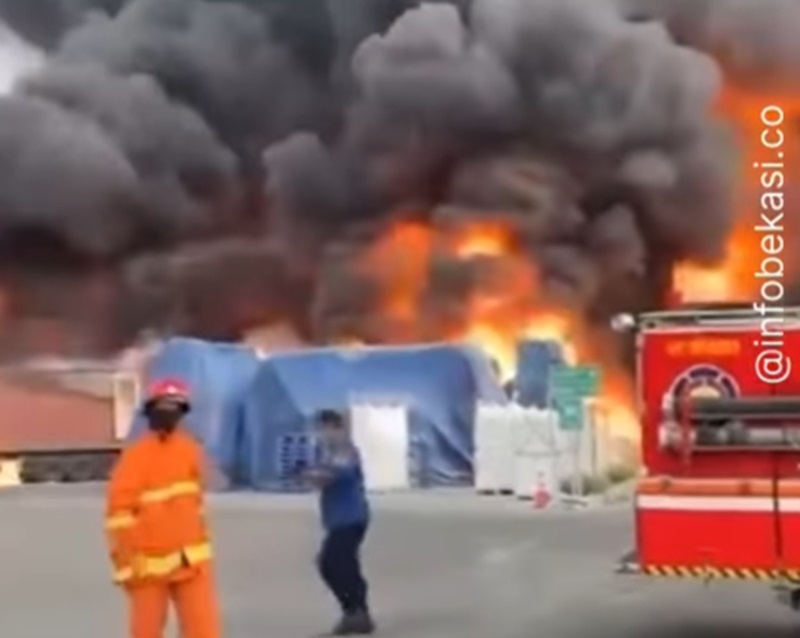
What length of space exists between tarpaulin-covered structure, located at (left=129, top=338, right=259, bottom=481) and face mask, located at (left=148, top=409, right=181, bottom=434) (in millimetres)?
16175

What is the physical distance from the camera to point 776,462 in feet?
22.1

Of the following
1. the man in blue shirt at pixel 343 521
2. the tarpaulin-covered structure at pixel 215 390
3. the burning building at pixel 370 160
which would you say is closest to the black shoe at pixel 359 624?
the man in blue shirt at pixel 343 521

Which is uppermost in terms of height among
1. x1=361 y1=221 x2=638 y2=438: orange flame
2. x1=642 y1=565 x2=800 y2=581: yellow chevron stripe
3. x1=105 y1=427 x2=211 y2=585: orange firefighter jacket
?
x1=361 y1=221 x2=638 y2=438: orange flame

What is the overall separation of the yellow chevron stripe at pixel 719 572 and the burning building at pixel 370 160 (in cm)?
2602

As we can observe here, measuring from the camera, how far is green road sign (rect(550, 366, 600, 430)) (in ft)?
→ 54.9

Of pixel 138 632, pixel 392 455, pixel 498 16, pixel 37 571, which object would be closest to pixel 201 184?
pixel 498 16

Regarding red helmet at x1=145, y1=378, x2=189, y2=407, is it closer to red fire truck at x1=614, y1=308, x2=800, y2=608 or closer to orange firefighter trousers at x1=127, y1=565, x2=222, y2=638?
orange firefighter trousers at x1=127, y1=565, x2=222, y2=638

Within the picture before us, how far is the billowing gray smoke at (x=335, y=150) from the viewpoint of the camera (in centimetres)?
3528

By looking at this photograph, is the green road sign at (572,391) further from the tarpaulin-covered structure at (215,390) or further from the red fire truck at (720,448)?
the red fire truck at (720,448)

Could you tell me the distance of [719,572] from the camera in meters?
6.80

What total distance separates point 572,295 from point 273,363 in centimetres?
1259

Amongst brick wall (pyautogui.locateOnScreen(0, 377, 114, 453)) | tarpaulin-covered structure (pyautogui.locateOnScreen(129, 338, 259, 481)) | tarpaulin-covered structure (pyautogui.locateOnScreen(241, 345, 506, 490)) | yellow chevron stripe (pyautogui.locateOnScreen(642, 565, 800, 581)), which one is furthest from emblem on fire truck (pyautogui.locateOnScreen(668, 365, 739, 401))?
brick wall (pyautogui.locateOnScreen(0, 377, 114, 453))

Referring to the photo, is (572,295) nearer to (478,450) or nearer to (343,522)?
(478,450)

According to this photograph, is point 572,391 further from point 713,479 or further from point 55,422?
point 55,422
